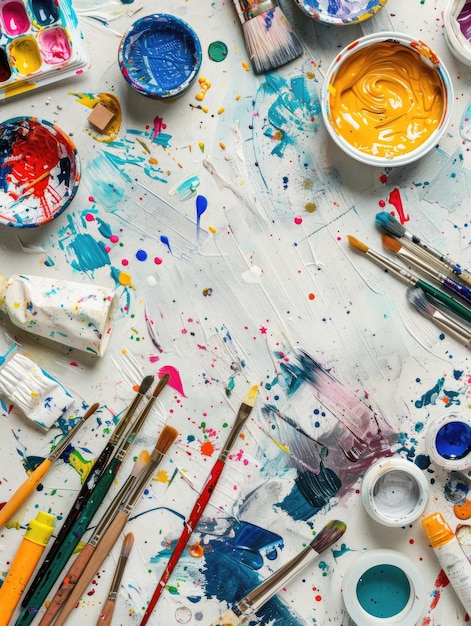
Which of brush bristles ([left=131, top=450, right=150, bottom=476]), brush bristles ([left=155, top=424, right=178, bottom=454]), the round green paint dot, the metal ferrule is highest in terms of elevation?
the metal ferrule

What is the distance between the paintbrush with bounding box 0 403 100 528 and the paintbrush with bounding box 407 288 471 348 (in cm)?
69

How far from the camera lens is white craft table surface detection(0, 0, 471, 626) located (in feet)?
5.15

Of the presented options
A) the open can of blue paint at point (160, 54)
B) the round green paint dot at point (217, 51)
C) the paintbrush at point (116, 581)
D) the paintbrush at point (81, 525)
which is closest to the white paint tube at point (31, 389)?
the paintbrush at point (81, 525)

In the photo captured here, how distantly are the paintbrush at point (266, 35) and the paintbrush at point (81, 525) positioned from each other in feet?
2.20

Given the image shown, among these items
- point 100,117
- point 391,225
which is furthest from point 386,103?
point 100,117

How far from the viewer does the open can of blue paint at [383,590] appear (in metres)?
1.55

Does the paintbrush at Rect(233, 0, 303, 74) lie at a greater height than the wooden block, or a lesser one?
greater

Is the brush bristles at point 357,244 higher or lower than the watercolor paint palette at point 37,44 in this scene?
lower

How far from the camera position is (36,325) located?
5.04 feet

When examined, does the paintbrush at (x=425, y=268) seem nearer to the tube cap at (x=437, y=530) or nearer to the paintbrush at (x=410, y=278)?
the paintbrush at (x=410, y=278)

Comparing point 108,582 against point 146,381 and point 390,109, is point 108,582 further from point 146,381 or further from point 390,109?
point 390,109

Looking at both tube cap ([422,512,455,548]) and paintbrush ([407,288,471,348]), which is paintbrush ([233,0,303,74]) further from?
tube cap ([422,512,455,548])

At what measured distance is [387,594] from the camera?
5.18 ft

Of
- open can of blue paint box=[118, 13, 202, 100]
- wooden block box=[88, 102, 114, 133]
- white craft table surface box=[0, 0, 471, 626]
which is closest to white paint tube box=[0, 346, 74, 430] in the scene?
white craft table surface box=[0, 0, 471, 626]
